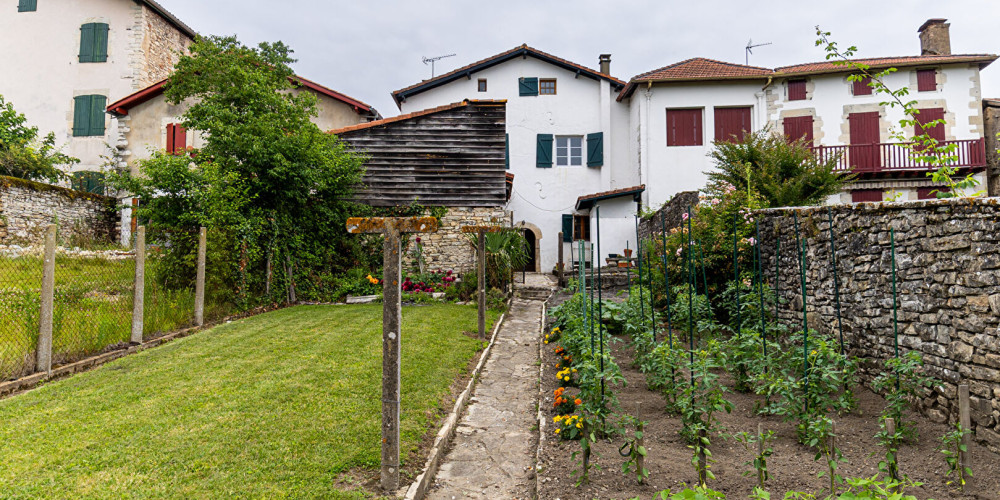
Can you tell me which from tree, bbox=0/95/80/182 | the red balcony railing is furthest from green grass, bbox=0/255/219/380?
the red balcony railing

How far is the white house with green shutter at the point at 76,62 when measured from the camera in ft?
62.9

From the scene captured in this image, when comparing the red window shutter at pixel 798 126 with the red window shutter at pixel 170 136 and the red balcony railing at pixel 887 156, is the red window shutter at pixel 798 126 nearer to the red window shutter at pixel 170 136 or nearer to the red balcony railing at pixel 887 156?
the red balcony railing at pixel 887 156

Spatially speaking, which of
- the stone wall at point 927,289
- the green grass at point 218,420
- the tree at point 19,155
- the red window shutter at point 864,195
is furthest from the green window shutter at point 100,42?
the red window shutter at point 864,195

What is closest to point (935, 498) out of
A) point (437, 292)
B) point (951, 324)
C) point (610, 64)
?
point (951, 324)

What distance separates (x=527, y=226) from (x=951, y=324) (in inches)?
595

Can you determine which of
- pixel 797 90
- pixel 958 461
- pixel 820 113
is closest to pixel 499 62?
pixel 797 90

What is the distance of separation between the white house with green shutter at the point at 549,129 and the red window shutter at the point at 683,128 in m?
1.91

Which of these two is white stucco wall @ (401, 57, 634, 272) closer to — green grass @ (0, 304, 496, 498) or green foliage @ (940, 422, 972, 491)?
green grass @ (0, 304, 496, 498)

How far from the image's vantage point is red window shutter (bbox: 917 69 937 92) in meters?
16.8

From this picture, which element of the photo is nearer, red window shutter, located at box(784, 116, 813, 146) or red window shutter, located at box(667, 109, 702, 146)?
red window shutter, located at box(784, 116, 813, 146)

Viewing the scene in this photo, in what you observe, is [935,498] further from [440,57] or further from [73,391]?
[440,57]

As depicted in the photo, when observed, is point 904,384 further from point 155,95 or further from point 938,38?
point 155,95

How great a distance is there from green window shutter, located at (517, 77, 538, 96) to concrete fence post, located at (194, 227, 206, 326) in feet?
43.9

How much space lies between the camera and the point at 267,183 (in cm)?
1045
